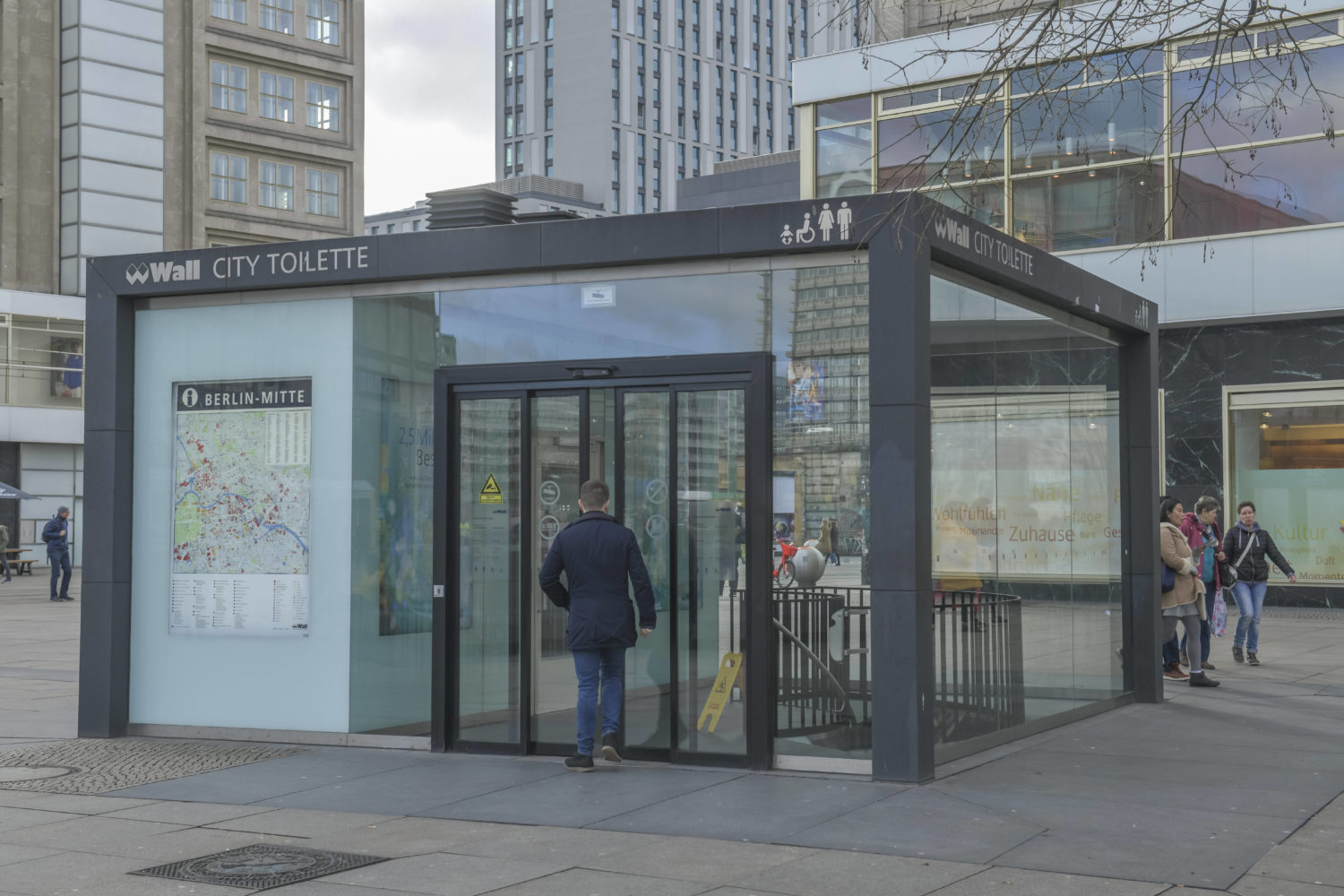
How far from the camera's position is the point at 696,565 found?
368 inches

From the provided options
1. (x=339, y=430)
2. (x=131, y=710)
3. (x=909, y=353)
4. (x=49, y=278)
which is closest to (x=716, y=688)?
(x=909, y=353)

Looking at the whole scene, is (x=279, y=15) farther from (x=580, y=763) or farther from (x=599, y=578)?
(x=580, y=763)

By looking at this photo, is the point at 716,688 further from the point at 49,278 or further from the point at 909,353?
the point at 49,278

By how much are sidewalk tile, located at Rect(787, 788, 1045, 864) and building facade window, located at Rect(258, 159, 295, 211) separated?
45582 mm

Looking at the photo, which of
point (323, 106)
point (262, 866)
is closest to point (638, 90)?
point (323, 106)

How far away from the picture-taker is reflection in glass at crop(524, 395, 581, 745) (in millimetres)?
9797

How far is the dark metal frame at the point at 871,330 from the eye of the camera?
868 cm

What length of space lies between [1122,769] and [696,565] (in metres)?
2.88

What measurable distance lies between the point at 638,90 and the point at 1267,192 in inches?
3655

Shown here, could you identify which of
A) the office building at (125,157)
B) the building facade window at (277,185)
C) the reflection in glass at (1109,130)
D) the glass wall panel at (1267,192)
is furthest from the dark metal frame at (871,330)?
the building facade window at (277,185)

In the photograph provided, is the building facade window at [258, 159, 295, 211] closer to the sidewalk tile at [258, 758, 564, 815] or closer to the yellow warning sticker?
the yellow warning sticker

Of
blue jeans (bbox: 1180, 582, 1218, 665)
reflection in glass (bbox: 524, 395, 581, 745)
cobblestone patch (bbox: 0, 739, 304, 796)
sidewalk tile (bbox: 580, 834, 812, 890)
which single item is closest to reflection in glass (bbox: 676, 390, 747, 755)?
reflection in glass (bbox: 524, 395, 581, 745)

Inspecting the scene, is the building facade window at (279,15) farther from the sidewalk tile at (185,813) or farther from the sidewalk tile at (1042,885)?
the sidewalk tile at (1042,885)

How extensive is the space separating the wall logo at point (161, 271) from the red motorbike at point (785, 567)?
475 centimetres
